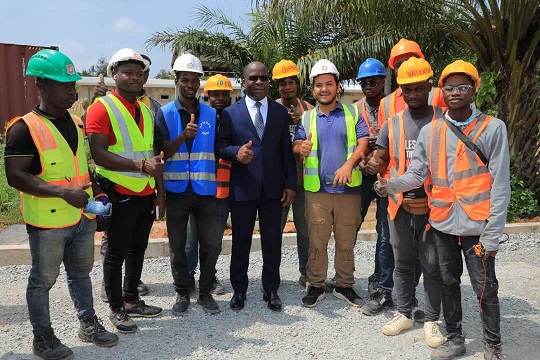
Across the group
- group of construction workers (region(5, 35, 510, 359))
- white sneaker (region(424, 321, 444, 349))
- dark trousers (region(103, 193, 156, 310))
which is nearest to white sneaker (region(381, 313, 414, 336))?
group of construction workers (region(5, 35, 510, 359))

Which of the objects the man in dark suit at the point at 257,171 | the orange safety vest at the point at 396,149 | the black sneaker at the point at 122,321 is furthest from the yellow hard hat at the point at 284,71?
the black sneaker at the point at 122,321

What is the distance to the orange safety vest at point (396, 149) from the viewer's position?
11.4ft

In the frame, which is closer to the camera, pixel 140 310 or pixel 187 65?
pixel 187 65

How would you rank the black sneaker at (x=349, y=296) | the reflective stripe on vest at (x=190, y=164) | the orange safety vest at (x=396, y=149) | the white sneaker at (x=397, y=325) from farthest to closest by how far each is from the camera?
the black sneaker at (x=349, y=296) < the reflective stripe on vest at (x=190, y=164) < the white sneaker at (x=397, y=325) < the orange safety vest at (x=396, y=149)

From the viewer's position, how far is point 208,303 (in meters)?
4.09

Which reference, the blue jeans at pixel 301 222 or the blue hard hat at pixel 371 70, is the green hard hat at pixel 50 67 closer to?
the blue jeans at pixel 301 222

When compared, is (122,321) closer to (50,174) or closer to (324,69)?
(50,174)

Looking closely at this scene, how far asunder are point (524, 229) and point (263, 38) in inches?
280

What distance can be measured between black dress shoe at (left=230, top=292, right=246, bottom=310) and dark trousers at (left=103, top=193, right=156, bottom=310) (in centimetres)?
87

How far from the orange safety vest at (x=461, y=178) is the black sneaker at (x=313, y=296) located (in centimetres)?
145

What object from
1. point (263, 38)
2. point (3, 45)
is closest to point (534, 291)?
point (263, 38)

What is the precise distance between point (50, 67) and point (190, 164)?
1.29m

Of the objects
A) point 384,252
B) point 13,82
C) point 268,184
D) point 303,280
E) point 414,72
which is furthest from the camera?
point 13,82

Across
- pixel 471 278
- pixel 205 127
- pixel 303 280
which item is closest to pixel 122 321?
pixel 205 127
